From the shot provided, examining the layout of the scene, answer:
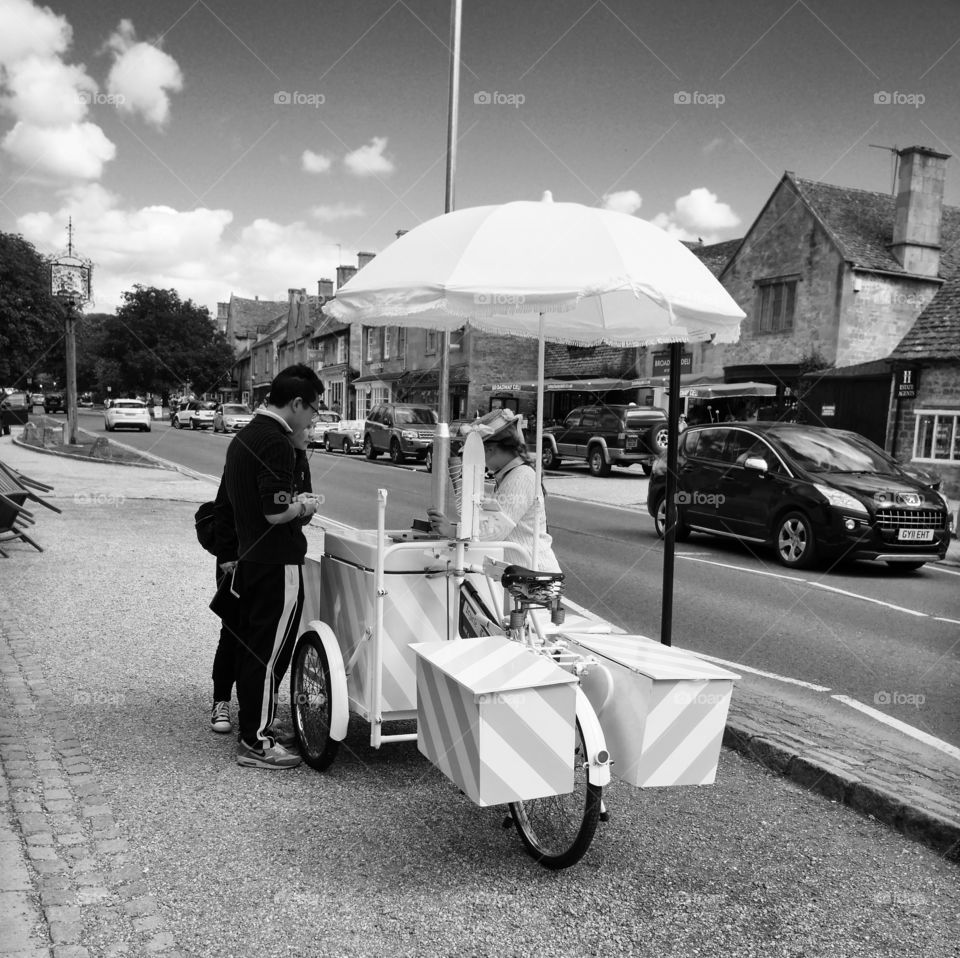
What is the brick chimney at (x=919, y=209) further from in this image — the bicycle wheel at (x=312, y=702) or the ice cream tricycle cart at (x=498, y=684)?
the bicycle wheel at (x=312, y=702)

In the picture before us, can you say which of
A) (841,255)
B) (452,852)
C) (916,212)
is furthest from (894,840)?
(916,212)

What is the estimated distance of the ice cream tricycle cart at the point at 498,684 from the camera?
3133 millimetres

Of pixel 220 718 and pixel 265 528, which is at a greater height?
pixel 265 528

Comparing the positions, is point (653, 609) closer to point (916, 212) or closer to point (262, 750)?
point (262, 750)

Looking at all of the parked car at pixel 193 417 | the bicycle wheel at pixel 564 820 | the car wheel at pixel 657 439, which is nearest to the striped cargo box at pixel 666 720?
the bicycle wheel at pixel 564 820

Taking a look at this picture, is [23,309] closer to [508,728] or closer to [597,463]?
[597,463]

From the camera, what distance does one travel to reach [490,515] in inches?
179

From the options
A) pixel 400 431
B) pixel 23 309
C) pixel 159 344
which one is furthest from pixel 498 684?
pixel 159 344

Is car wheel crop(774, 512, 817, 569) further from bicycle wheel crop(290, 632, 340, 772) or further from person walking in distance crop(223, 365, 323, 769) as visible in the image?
person walking in distance crop(223, 365, 323, 769)

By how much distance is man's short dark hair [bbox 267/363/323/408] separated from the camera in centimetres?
419

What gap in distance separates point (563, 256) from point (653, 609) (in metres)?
5.25

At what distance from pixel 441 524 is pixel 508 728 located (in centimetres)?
135

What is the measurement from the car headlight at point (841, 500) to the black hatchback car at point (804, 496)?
0.01 m

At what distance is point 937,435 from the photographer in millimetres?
22141
